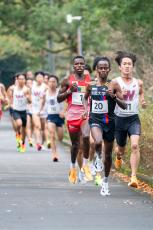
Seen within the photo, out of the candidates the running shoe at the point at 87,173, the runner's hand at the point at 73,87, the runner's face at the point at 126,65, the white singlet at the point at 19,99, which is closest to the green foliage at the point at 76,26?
the white singlet at the point at 19,99

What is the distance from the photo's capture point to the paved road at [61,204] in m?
12.2

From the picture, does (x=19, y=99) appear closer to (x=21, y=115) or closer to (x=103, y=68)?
(x=21, y=115)

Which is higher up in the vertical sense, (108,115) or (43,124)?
(108,115)

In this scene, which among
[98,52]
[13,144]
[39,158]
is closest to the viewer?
[39,158]

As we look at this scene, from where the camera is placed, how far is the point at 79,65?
16.6 meters

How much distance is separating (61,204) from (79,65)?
307 cm

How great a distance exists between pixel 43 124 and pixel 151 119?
30.8 feet

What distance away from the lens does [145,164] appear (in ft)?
61.1

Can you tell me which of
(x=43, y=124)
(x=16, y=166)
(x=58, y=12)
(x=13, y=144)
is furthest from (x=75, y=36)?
(x=16, y=166)

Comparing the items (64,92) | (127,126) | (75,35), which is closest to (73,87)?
(64,92)

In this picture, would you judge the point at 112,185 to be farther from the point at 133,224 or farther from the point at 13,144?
the point at 13,144

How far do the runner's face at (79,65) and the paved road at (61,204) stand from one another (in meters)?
1.83

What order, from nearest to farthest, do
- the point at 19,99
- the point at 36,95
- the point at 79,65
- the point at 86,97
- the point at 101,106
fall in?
the point at 101,106, the point at 86,97, the point at 79,65, the point at 19,99, the point at 36,95

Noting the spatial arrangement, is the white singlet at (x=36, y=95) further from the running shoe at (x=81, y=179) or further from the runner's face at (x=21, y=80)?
the running shoe at (x=81, y=179)
